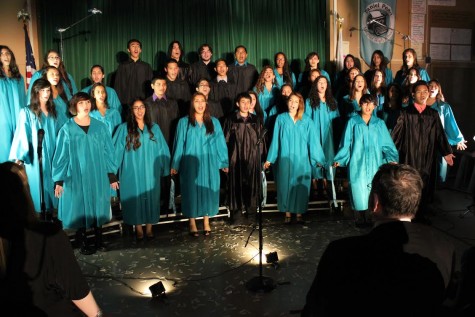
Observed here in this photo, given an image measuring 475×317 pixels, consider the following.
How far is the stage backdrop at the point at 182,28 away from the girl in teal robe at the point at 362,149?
3668 millimetres

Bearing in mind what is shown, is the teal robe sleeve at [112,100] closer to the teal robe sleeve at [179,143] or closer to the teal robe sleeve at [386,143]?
the teal robe sleeve at [179,143]

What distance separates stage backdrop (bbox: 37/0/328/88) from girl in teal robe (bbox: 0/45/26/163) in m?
1.79

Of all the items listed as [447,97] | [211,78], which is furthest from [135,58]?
[447,97]

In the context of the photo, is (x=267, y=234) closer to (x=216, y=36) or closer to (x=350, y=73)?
(x=350, y=73)

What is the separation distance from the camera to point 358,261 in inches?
65.9

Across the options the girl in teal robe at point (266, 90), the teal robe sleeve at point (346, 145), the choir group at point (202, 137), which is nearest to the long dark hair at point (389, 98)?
the choir group at point (202, 137)

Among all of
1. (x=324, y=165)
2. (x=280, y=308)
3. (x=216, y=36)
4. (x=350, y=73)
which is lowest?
(x=280, y=308)

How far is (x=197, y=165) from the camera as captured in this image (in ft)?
19.6

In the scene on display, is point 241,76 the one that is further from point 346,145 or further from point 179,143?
point 346,145

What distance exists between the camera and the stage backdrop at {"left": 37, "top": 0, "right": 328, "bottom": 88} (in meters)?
8.08

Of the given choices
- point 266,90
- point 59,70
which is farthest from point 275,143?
point 59,70

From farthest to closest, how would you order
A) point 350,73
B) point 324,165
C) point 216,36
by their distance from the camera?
point 216,36, point 350,73, point 324,165

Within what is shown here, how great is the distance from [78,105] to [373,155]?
382 centimetres

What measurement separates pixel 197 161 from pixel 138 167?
2.49 feet
